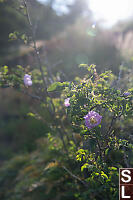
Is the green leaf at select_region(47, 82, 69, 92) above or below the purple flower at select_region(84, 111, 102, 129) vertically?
above

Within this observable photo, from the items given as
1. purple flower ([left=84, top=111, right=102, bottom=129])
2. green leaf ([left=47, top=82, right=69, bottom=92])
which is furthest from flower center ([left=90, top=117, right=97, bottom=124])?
green leaf ([left=47, top=82, right=69, bottom=92])

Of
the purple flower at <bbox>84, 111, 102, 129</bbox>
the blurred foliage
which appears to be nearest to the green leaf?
the blurred foliage

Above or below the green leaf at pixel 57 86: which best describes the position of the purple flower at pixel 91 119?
below

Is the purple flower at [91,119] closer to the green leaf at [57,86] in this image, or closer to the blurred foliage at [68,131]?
the blurred foliage at [68,131]

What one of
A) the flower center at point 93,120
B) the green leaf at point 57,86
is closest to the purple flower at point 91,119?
the flower center at point 93,120

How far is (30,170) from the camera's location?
251 cm

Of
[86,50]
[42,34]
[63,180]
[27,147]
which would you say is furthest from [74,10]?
[63,180]

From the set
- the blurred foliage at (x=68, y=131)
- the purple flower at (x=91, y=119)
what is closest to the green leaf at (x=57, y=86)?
the blurred foliage at (x=68, y=131)

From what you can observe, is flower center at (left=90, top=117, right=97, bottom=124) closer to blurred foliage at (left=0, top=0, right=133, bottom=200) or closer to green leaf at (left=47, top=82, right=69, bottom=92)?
blurred foliage at (left=0, top=0, right=133, bottom=200)

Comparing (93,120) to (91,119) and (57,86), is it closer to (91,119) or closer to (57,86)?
(91,119)

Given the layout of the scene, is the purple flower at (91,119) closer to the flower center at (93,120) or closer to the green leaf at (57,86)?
the flower center at (93,120)

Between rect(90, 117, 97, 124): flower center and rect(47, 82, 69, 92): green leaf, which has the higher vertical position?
rect(47, 82, 69, 92): green leaf

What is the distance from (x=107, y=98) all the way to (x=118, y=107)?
0.24 feet

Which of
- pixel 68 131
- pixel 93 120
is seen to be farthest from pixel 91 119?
pixel 68 131
